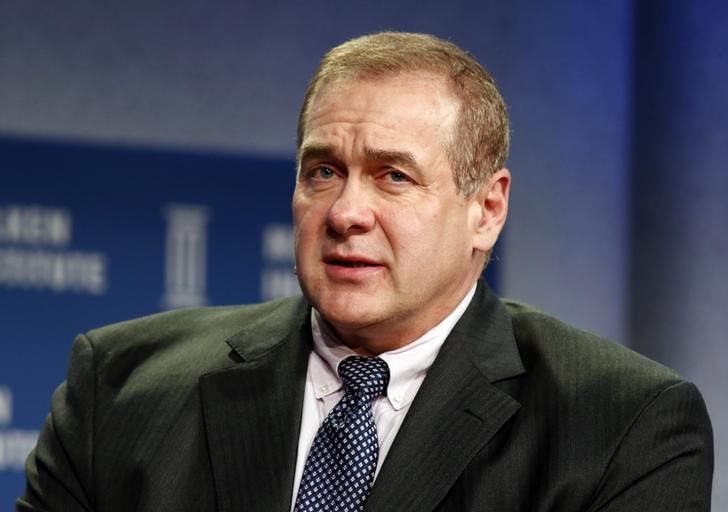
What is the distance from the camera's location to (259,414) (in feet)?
6.90

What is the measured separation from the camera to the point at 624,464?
6.40ft

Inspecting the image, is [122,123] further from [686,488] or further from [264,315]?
[686,488]

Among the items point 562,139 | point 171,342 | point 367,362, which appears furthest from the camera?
point 562,139

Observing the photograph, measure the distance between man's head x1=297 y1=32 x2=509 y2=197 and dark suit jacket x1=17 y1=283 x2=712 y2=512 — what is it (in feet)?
0.80

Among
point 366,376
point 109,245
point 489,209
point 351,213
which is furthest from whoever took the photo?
point 109,245

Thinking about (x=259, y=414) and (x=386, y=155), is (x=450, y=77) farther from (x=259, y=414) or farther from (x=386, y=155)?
(x=259, y=414)

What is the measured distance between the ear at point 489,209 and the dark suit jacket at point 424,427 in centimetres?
11

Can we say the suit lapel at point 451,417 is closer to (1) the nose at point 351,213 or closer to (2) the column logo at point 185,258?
(1) the nose at point 351,213

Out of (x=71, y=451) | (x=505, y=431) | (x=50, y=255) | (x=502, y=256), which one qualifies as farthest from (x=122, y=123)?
(x=505, y=431)

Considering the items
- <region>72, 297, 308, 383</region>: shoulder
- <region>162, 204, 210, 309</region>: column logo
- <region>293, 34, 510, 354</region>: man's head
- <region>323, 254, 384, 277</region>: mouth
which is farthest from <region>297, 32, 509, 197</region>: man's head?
<region>162, 204, 210, 309</region>: column logo

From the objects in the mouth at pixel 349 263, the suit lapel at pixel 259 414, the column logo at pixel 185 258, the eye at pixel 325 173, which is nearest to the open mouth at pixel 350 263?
the mouth at pixel 349 263

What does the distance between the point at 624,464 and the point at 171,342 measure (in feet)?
2.76

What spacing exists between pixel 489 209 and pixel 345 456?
0.51m

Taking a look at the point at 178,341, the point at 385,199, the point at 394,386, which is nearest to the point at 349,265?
the point at 385,199
